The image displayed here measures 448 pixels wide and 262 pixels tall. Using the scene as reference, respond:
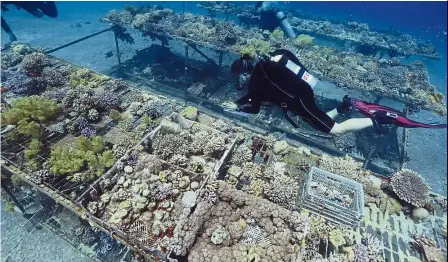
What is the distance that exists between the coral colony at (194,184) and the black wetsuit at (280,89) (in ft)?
2.83

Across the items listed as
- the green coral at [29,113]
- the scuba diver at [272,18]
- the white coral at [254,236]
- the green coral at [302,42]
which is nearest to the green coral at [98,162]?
the green coral at [29,113]

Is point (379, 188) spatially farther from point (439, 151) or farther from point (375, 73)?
point (439, 151)

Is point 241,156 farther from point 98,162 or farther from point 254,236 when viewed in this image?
point 98,162

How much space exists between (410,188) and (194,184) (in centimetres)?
583

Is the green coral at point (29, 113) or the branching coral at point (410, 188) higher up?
the green coral at point (29, 113)

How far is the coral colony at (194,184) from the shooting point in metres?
4.91

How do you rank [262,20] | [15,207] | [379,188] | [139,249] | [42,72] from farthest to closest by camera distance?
[262,20]
[42,72]
[15,207]
[379,188]
[139,249]

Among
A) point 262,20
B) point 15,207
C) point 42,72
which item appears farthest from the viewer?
point 262,20

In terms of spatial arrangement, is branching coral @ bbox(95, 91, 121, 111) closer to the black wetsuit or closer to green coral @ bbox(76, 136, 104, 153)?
green coral @ bbox(76, 136, 104, 153)

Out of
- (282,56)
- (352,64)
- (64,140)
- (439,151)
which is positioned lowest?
(439,151)

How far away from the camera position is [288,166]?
22.9ft

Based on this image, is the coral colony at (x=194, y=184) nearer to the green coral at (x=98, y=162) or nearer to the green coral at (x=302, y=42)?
the green coral at (x=98, y=162)

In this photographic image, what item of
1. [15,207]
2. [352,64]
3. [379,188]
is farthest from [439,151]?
[15,207]

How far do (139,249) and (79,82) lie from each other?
24.0 feet
